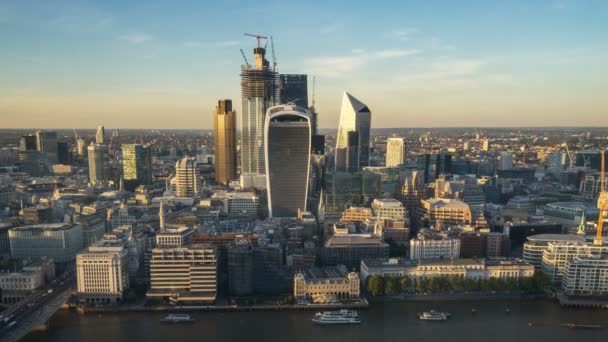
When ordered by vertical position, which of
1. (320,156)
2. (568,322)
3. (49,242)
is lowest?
(568,322)

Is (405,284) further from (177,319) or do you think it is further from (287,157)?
(287,157)

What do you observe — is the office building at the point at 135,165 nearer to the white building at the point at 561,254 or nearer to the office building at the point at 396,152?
the office building at the point at 396,152

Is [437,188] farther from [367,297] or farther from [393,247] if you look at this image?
[367,297]

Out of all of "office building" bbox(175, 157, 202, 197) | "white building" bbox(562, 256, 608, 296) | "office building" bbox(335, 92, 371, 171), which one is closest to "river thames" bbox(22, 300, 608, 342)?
"white building" bbox(562, 256, 608, 296)

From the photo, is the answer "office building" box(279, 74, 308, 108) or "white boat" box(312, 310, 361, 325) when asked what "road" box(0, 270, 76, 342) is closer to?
"white boat" box(312, 310, 361, 325)

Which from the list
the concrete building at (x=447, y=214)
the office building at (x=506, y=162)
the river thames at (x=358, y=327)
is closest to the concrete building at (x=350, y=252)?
the river thames at (x=358, y=327)

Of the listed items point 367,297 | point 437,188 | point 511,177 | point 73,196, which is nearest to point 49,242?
point 73,196

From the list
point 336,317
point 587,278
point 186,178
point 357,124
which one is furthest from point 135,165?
point 587,278
